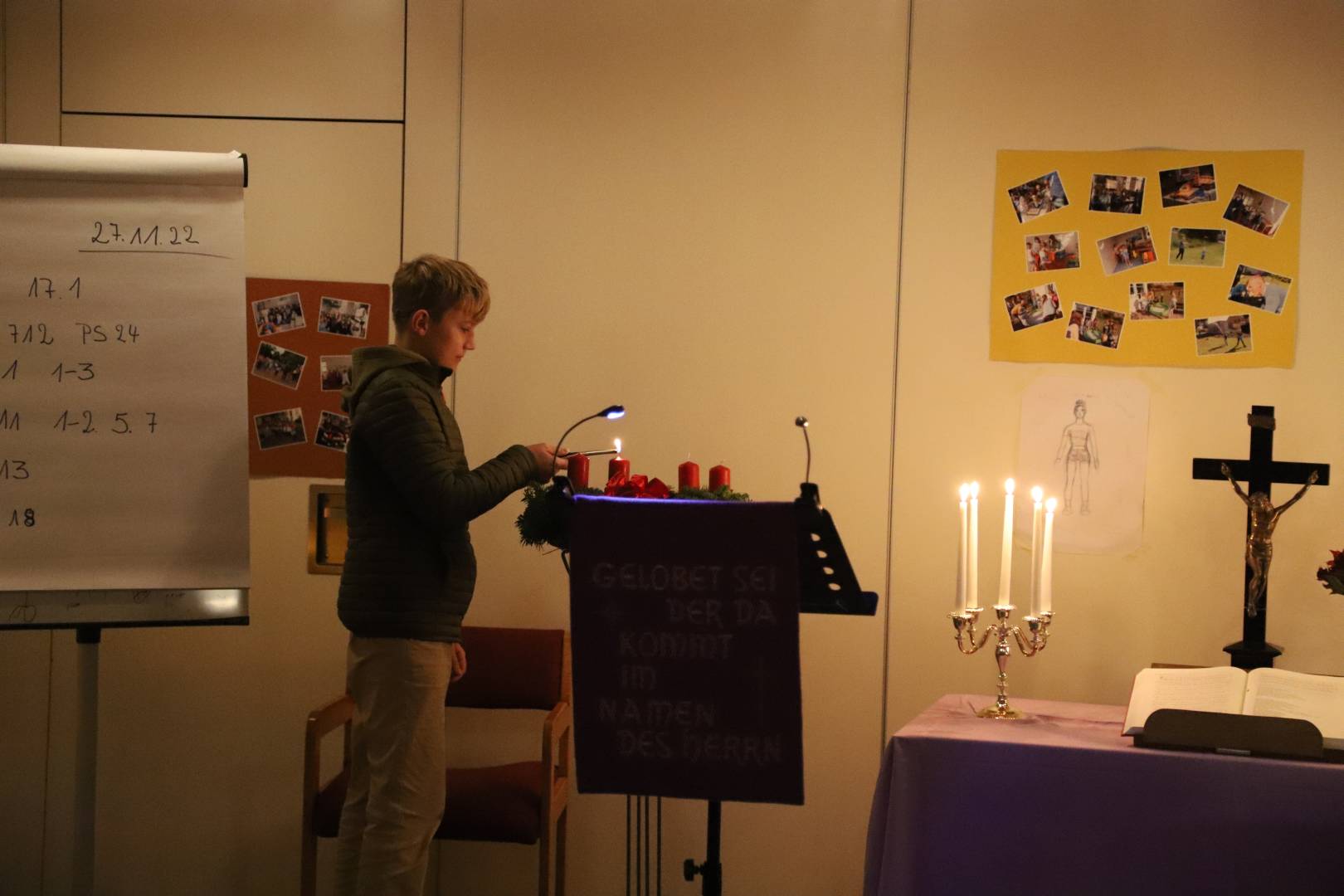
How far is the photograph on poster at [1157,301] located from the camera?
122 inches

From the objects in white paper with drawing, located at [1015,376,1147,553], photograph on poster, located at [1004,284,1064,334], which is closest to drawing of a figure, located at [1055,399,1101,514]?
white paper with drawing, located at [1015,376,1147,553]

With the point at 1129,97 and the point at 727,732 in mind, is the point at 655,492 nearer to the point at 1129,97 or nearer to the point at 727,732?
the point at 727,732

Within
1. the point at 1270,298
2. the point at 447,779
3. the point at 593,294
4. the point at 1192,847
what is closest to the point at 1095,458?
the point at 1270,298

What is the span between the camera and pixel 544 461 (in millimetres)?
2459

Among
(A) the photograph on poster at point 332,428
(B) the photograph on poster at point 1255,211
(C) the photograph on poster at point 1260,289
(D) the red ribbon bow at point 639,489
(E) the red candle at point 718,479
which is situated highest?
(B) the photograph on poster at point 1255,211

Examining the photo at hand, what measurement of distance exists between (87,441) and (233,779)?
120 cm

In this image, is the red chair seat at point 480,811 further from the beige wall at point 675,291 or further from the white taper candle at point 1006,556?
the white taper candle at point 1006,556

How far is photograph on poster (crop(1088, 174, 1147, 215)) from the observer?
312 cm

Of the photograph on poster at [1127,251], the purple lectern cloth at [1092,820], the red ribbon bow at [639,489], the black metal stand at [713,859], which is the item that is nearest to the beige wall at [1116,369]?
the photograph on poster at [1127,251]

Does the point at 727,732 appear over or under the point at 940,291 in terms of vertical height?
under

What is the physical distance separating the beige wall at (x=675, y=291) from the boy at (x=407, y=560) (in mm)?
898

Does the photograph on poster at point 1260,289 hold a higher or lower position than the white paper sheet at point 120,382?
higher

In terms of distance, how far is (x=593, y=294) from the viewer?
3289 mm

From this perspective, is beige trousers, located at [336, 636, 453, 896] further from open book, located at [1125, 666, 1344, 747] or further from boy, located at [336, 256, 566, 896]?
open book, located at [1125, 666, 1344, 747]
